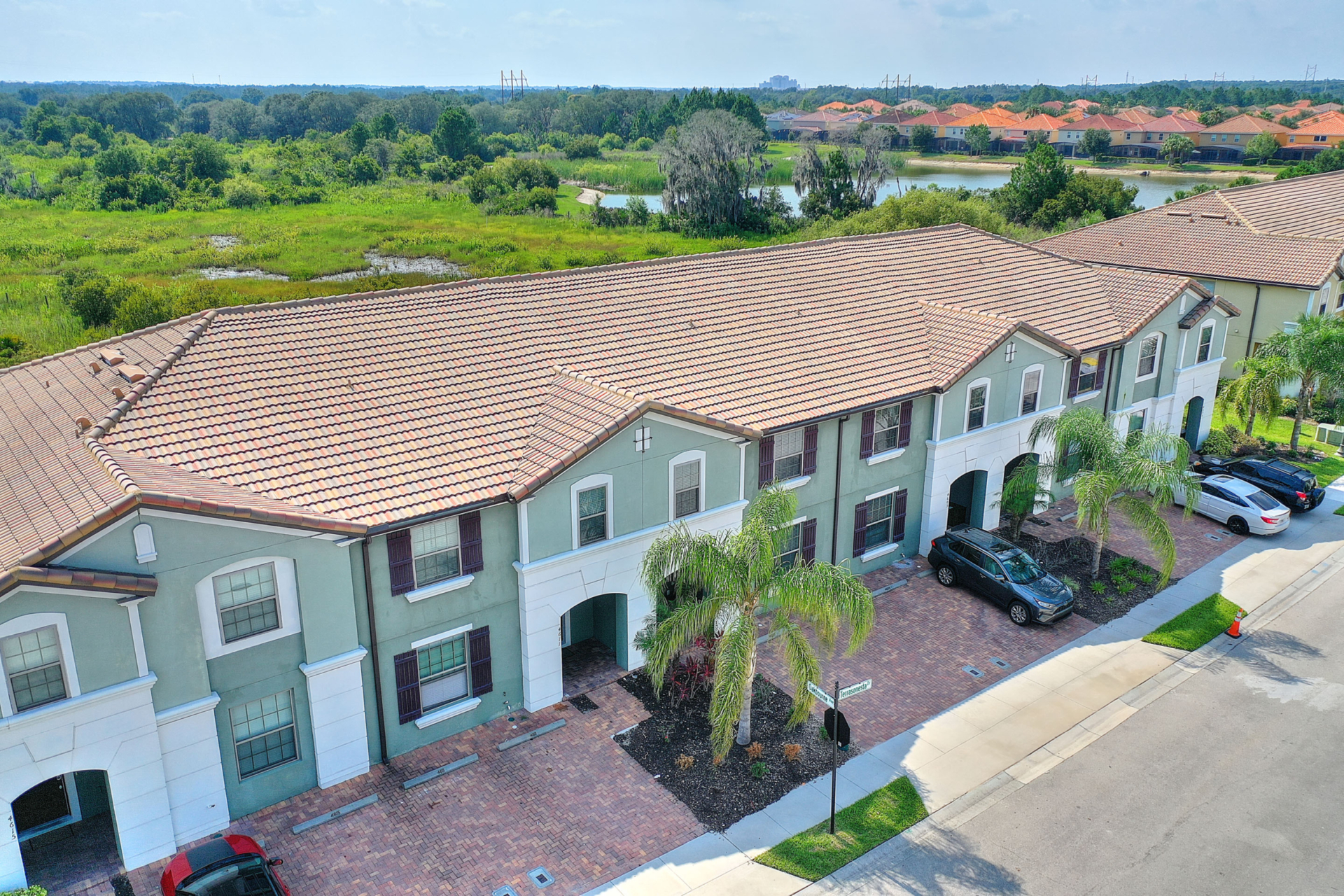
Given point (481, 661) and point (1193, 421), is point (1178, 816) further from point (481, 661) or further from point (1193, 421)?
point (1193, 421)

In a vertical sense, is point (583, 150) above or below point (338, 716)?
above

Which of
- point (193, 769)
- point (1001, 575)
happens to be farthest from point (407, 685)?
point (1001, 575)

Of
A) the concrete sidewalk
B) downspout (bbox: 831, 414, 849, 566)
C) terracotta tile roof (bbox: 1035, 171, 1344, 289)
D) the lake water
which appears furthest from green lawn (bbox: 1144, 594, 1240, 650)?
the lake water

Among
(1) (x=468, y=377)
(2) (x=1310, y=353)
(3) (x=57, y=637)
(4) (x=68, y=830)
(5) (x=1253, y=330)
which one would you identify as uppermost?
(1) (x=468, y=377)

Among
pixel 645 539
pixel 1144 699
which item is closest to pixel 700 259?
pixel 645 539

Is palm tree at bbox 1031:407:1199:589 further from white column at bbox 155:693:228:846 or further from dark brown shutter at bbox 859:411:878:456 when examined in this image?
white column at bbox 155:693:228:846

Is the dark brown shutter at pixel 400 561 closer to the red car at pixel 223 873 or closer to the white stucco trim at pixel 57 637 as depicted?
the red car at pixel 223 873

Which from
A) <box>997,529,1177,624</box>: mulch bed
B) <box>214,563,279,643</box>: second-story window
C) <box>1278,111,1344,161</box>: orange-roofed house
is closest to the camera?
<box>214,563,279,643</box>: second-story window
